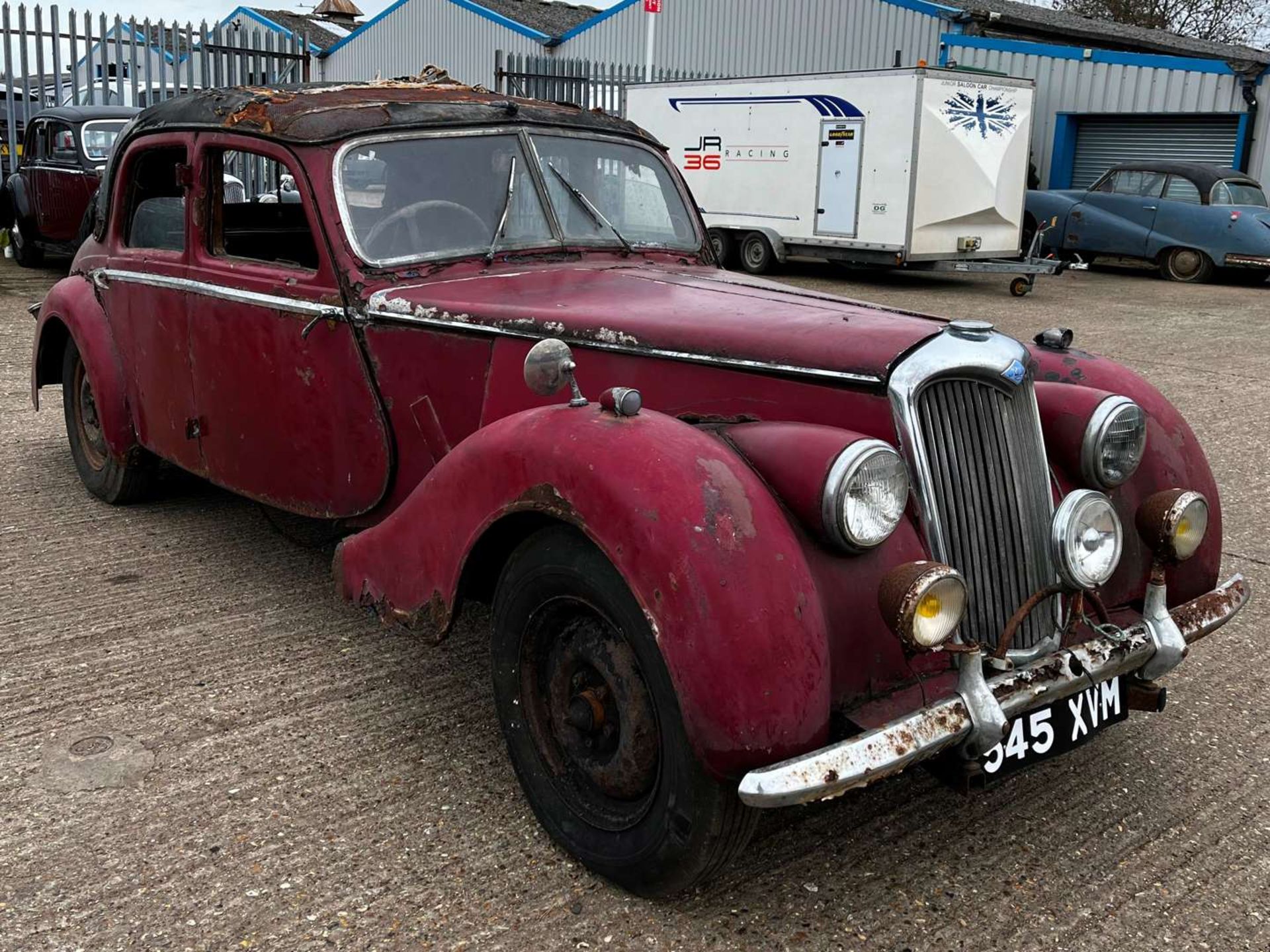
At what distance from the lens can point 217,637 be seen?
3750mm

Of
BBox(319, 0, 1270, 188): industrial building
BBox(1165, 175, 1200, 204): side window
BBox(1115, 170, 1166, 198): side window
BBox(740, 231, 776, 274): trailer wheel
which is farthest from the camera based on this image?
BBox(319, 0, 1270, 188): industrial building

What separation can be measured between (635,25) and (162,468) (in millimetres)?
23254

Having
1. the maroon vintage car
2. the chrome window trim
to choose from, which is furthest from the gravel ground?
the chrome window trim

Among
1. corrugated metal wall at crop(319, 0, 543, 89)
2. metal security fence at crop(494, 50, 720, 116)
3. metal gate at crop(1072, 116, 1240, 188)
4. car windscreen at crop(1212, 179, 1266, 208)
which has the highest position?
corrugated metal wall at crop(319, 0, 543, 89)

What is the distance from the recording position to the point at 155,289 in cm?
432

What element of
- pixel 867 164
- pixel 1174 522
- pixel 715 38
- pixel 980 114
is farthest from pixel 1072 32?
pixel 1174 522

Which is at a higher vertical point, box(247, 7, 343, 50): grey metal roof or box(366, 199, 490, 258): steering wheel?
box(247, 7, 343, 50): grey metal roof

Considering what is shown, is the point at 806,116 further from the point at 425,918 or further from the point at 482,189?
the point at 425,918

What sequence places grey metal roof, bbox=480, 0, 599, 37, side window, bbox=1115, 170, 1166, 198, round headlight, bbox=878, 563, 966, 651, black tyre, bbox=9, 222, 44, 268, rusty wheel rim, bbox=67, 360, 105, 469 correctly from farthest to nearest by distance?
grey metal roof, bbox=480, 0, 599, 37 → side window, bbox=1115, 170, 1166, 198 → black tyre, bbox=9, 222, 44, 268 → rusty wheel rim, bbox=67, 360, 105, 469 → round headlight, bbox=878, 563, 966, 651

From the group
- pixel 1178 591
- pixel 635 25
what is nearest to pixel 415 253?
pixel 1178 591

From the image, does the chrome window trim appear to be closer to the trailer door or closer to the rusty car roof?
the rusty car roof

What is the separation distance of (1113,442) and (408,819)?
6.30 ft

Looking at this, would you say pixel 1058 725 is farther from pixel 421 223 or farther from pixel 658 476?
pixel 421 223

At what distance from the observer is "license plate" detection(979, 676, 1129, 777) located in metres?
2.46
